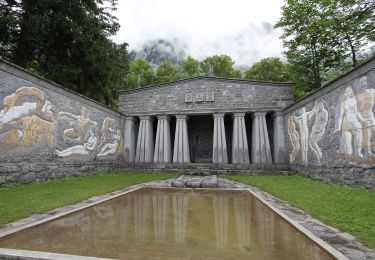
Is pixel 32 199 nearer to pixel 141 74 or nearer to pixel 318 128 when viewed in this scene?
pixel 318 128

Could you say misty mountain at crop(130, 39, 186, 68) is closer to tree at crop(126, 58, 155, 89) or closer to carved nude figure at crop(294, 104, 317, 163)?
tree at crop(126, 58, 155, 89)

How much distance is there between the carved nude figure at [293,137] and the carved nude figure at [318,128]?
2310mm

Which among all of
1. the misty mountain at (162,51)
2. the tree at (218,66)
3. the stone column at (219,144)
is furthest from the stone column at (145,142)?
the misty mountain at (162,51)

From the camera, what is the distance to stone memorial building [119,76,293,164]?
55.8 ft

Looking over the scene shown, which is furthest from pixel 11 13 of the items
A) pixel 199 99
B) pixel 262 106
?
pixel 262 106

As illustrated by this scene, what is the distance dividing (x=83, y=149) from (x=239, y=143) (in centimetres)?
1044

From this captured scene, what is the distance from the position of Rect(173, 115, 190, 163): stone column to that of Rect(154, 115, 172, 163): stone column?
2.30 ft

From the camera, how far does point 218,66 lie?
107 feet

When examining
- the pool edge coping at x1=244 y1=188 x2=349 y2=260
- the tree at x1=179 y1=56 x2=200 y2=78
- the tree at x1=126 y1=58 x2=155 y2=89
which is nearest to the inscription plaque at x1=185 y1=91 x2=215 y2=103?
the pool edge coping at x1=244 y1=188 x2=349 y2=260

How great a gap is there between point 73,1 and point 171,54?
351ft

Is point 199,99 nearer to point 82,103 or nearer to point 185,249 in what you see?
point 82,103

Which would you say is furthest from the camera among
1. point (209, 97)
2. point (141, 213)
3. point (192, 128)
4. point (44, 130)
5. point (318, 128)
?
point (192, 128)

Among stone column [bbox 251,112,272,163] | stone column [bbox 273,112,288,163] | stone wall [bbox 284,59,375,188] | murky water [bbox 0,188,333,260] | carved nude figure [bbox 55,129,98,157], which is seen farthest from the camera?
stone column [bbox 251,112,272,163]

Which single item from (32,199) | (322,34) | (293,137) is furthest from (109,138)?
(322,34)
